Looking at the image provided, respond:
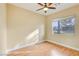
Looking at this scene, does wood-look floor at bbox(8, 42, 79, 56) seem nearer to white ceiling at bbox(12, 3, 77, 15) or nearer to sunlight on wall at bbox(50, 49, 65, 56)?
sunlight on wall at bbox(50, 49, 65, 56)

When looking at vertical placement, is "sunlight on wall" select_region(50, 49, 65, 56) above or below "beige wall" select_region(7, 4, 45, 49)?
below

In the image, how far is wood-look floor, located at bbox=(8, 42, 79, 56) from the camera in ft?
4.29

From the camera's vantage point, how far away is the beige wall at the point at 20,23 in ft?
4.22

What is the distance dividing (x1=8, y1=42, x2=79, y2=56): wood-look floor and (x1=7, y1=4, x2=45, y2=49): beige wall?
0.10 m

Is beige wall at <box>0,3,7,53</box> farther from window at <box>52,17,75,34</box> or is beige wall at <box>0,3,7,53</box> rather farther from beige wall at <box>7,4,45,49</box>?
window at <box>52,17,75,34</box>

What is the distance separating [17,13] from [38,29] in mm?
361

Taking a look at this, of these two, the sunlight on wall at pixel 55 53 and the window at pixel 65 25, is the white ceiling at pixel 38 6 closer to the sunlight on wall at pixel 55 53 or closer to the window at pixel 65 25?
the window at pixel 65 25

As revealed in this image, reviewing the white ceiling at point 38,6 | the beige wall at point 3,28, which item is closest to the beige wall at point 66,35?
the white ceiling at point 38,6

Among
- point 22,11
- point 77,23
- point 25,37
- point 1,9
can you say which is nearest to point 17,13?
point 22,11

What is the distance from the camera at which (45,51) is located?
1350 millimetres

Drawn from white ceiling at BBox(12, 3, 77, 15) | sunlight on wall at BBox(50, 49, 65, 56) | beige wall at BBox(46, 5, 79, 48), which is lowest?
sunlight on wall at BBox(50, 49, 65, 56)

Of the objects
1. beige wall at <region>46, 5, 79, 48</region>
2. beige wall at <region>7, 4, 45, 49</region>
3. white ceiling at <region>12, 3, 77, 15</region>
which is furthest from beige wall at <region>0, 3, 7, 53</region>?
beige wall at <region>46, 5, 79, 48</region>

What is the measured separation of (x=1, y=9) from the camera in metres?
1.24

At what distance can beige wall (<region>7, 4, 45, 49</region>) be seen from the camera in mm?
1287
